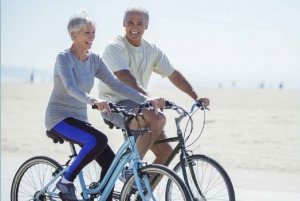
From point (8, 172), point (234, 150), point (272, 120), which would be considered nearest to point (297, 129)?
point (272, 120)

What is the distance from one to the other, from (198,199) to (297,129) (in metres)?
13.0

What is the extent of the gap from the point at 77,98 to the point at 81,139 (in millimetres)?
328

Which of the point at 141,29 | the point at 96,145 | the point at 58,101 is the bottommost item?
the point at 96,145

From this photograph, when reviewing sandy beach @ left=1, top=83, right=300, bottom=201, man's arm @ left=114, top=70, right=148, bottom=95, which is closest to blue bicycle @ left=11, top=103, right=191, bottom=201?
man's arm @ left=114, top=70, right=148, bottom=95

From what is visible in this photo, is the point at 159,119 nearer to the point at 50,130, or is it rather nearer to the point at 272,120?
the point at 50,130

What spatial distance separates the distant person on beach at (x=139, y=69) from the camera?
4.56 metres

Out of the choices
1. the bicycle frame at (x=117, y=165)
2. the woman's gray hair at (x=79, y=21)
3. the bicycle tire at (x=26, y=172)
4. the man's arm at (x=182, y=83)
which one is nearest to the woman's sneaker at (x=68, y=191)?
the bicycle frame at (x=117, y=165)

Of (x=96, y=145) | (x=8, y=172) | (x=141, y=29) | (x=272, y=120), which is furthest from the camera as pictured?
(x=272, y=120)

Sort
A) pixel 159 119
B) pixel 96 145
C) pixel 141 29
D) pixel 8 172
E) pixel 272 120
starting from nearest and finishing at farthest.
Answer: pixel 96 145, pixel 159 119, pixel 141 29, pixel 8 172, pixel 272 120

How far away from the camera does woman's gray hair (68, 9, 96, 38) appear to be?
419 cm

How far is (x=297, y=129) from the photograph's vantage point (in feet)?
55.3

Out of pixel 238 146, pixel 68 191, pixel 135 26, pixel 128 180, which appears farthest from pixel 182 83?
pixel 238 146

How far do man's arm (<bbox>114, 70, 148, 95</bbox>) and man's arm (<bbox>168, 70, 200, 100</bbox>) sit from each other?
0.50m

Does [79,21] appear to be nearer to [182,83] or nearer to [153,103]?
[153,103]
